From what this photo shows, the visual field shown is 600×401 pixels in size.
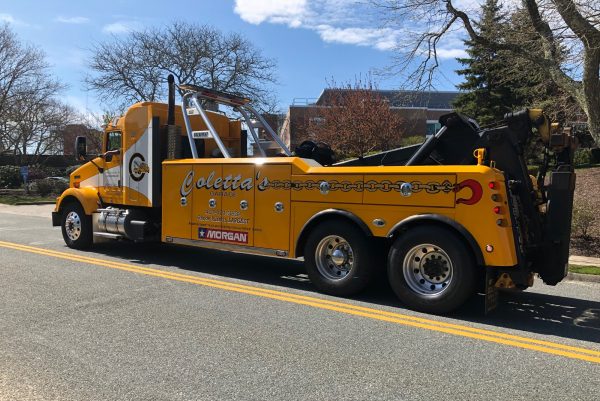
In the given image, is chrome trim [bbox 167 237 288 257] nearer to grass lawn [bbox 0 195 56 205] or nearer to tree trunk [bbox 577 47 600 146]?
tree trunk [bbox 577 47 600 146]

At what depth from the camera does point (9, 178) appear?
36.0 meters

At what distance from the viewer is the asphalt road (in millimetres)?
3859

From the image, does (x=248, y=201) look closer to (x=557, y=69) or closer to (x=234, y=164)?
(x=234, y=164)

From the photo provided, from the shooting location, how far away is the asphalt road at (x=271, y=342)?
386 centimetres

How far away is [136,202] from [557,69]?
10767 millimetres

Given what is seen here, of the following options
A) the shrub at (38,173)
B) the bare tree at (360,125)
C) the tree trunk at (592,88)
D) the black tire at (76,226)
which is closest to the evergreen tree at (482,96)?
the bare tree at (360,125)

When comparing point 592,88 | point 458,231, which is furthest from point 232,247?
point 592,88

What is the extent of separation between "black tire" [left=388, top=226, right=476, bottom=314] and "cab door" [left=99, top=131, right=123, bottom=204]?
6.02m

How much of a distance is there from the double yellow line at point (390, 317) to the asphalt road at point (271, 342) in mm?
20

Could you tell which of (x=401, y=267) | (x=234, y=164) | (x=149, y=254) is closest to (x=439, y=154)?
(x=401, y=267)

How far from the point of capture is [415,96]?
15.8m

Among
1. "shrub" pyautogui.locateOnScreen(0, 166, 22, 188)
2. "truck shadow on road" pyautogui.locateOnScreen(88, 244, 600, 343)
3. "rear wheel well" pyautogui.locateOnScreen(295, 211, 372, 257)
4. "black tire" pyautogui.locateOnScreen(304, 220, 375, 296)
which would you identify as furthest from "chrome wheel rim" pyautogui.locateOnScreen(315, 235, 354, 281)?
"shrub" pyautogui.locateOnScreen(0, 166, 22, 188)

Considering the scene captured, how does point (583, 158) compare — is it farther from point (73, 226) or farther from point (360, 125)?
point (73, 226)

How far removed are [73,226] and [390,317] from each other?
7.41m
